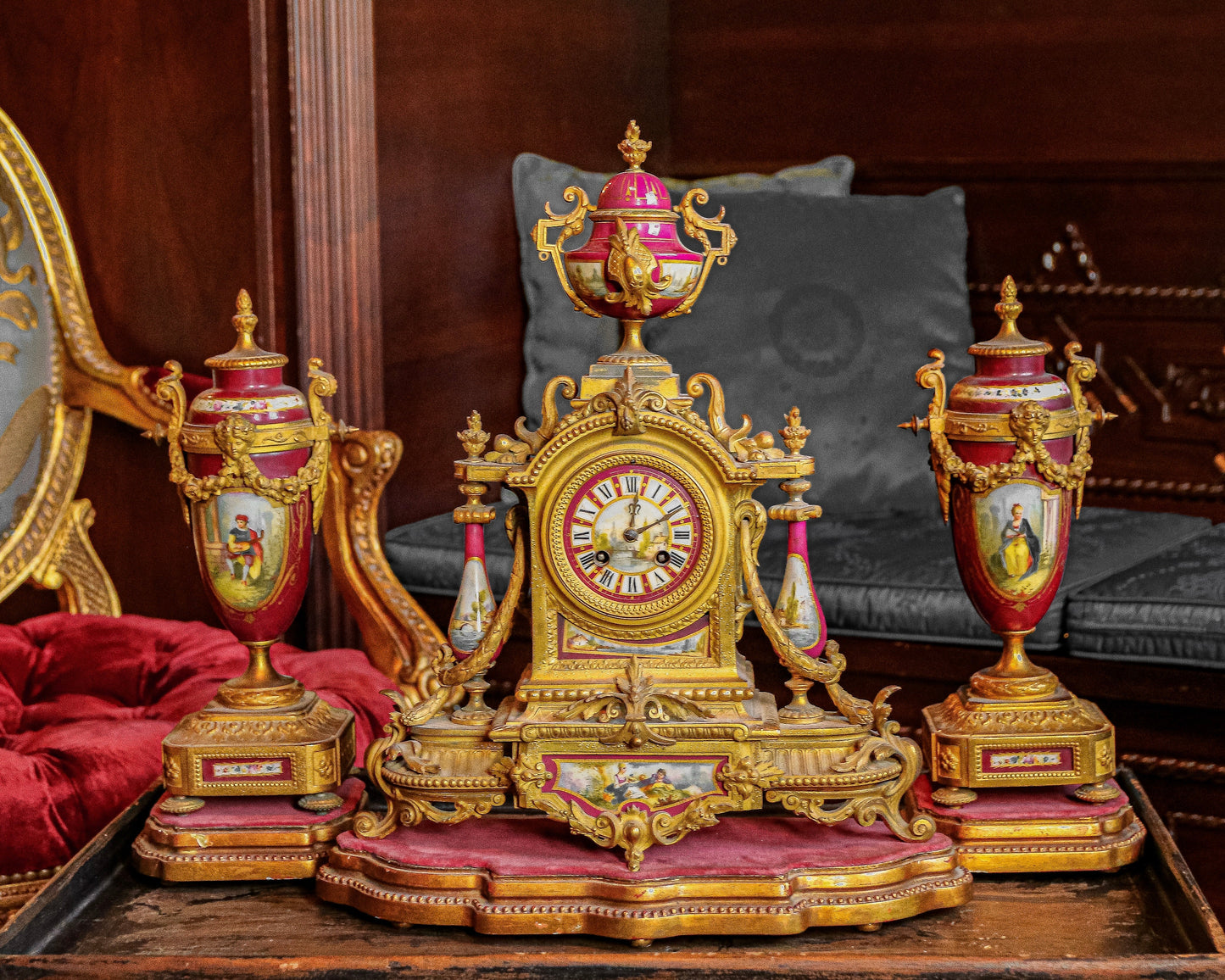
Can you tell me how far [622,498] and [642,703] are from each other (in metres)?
0.16

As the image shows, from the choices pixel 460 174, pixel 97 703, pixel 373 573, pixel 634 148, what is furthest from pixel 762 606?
pixel 460 174

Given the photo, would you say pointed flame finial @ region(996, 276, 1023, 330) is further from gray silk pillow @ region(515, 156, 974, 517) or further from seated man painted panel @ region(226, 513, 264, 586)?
gray silk pillow @ region(515, 156, 974, 517)

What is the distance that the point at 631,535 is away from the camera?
3.95 feet

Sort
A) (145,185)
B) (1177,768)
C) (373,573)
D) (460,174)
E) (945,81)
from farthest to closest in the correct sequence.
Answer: (945,81) → (460,174) → (145,185) → (1177,768) → (373,573)

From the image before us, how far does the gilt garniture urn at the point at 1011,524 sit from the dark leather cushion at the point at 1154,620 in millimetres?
774

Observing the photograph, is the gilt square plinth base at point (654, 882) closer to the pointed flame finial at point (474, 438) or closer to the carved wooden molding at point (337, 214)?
the pointed flame finial at point (474, 438)

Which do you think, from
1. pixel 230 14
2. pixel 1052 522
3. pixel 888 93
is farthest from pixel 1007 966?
pixel 888 93

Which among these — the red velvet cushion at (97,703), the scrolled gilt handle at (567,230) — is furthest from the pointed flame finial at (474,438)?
the red velvet cushion at (97,703)

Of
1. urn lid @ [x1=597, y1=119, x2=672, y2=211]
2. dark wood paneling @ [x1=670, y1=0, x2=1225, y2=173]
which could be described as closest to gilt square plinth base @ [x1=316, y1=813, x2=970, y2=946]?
urn lid @ [x1=597, y1=119, x2=672, y2=211]

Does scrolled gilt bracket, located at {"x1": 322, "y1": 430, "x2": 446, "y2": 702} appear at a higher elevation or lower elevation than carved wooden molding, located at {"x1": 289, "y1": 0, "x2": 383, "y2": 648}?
lower

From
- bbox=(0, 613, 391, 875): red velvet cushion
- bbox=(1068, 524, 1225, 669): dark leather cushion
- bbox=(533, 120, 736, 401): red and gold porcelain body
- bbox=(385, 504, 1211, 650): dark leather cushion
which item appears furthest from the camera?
bbox=(385, 504, 1211, 650): dark leather cushion

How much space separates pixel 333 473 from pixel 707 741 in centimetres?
84

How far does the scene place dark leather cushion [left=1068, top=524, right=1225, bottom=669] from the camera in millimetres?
2002

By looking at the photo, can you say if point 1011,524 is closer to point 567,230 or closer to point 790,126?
point 567,230
